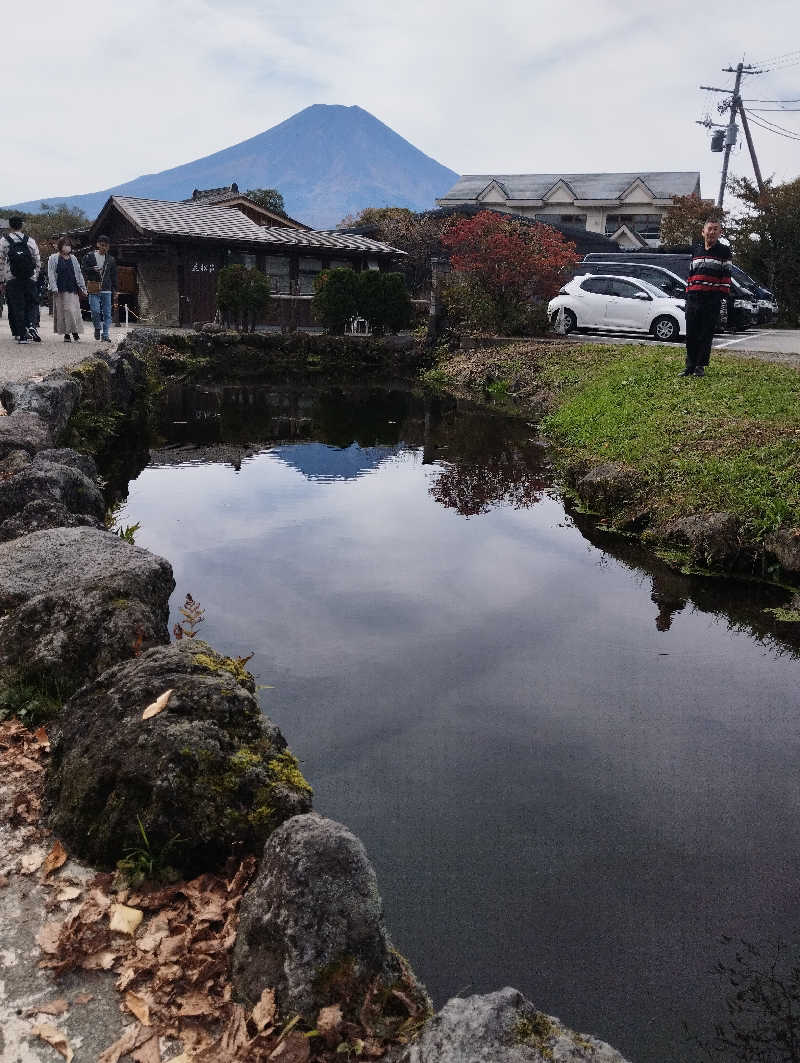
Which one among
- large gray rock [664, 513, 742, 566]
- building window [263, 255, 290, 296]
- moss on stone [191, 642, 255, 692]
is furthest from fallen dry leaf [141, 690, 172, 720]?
building window [263, 255, 290, 296]

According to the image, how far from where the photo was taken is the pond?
342 centimetres

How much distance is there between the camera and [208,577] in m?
7.32

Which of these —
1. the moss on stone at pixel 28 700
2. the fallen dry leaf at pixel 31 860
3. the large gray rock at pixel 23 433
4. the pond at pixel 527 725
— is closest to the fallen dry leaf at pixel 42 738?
the moss on stone at pixel 28 700

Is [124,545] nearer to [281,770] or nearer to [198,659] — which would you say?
[198,659]

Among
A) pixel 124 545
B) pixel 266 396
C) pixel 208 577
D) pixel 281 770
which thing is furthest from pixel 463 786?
pixel 266 396

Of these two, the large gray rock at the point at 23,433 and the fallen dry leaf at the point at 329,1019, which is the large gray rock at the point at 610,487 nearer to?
the large gray rock at the point at 23,433

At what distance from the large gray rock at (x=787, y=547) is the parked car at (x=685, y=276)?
15932 millimetres

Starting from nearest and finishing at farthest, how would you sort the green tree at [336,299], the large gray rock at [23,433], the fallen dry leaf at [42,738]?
the fallen dry leaf at [42,738] → the large gray rock at [23,433] → the green tree at [336,299]

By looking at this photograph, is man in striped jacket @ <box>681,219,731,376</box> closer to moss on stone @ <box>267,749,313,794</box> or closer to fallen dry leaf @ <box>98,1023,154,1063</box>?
moss on stone @ <box>267,749,313,794</box>

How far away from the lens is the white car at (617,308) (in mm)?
22312

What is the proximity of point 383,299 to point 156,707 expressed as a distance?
24668mm

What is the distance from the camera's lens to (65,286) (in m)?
17.4

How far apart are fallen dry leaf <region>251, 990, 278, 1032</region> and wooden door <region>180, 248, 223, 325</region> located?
29494 mm

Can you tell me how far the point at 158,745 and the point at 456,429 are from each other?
1299cm
